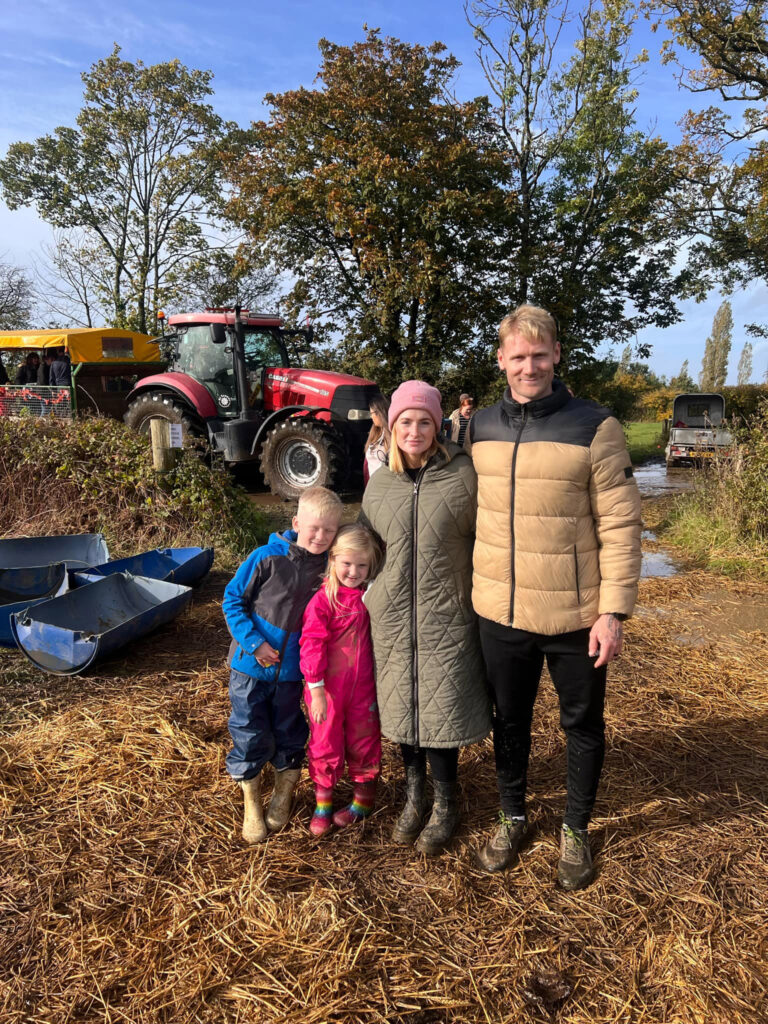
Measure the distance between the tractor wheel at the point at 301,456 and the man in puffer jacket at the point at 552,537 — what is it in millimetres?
6704

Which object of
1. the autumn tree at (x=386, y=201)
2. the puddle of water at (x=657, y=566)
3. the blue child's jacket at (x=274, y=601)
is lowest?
the puddle of water at (x=657, y=566)

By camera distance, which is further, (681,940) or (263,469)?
(263,469)

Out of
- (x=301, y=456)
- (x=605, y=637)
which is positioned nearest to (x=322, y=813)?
(x=605, y=637)

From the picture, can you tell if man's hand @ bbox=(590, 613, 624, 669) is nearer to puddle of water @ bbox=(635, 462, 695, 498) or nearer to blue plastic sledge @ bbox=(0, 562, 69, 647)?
blue plastic sledge @ bbox=(0, 562, 69, 647)

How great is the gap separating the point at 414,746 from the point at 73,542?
4090 mm

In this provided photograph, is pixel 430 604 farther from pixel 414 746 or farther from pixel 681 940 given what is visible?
pixel 681 940

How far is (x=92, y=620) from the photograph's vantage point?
4.26 meters

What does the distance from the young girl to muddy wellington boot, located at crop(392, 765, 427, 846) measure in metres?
0.13

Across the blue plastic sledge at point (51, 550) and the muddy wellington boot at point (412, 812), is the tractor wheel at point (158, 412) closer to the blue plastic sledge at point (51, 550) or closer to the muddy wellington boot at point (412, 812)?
the blue plastic sledge at point (51, 550)

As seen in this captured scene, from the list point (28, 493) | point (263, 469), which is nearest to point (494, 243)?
point (263, 469)

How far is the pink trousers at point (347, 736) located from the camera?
236cm

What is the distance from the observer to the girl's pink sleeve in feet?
7.43

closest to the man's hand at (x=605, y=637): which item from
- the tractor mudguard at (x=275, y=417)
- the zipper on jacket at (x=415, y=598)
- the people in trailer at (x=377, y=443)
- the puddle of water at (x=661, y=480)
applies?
the zipper on jacket at (x=415, y=598)

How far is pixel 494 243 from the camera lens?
1532 centimetres
